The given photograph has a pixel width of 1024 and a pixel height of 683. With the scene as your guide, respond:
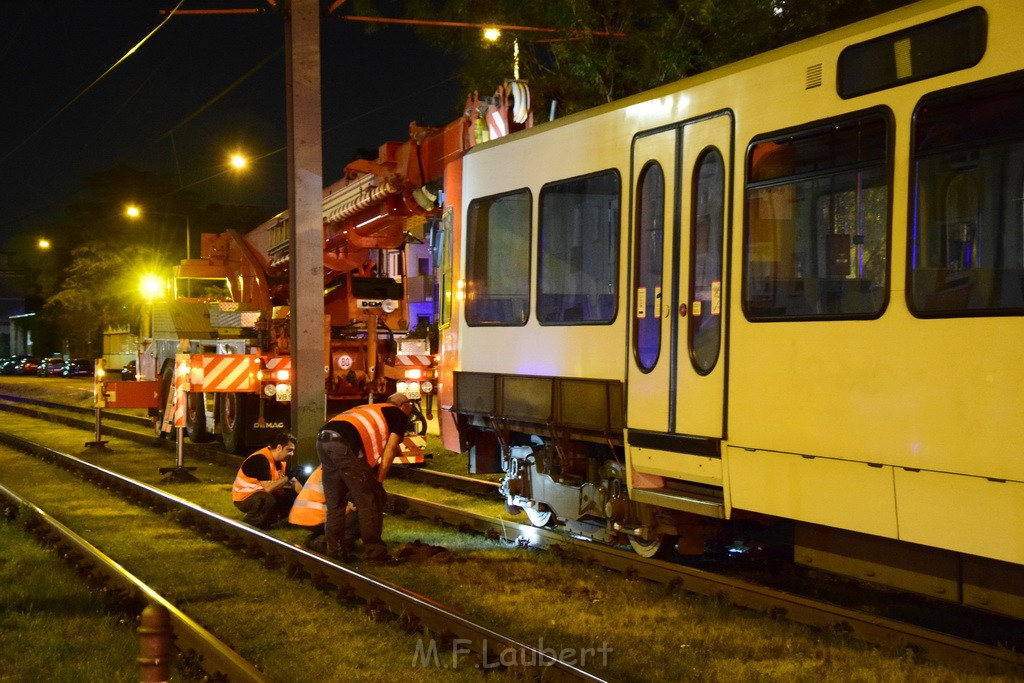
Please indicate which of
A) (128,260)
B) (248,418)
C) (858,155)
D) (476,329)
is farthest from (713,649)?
(128,260)

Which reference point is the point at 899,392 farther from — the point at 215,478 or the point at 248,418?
the point at 248,418

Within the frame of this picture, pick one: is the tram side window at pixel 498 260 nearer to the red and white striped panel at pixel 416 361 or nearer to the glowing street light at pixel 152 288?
the red and white striped panel at pixel 416 361

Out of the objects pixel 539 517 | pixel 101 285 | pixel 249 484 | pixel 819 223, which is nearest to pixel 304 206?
pixel 249 484

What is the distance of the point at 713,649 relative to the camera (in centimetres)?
629

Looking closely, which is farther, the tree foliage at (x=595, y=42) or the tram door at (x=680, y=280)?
the tree foliage at (x=595, y=42)

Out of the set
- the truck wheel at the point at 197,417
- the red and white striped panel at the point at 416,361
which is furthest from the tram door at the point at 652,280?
the truck wheel at the point at 197,417

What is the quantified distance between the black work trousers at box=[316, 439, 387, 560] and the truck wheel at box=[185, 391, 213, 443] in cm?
1046

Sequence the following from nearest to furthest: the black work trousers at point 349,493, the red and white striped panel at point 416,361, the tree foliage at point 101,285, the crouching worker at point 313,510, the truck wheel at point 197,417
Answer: the black work trousers at point 349,493, the crouching worker at point 313,510, the red and white striped panel at point 416,361, the truck wheel at point 197,417, the tree foliage at point 101,285

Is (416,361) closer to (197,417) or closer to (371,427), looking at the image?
(197,417)

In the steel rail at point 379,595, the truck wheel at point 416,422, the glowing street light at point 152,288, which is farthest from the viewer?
the glowing street light at point 152,288

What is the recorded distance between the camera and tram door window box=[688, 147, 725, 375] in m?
6.87

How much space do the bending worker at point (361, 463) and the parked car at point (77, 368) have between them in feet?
167

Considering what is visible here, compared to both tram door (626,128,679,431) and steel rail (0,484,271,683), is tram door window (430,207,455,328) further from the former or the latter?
steel rail (0,484,271,683)

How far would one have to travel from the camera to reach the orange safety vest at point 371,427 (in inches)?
A: 348
